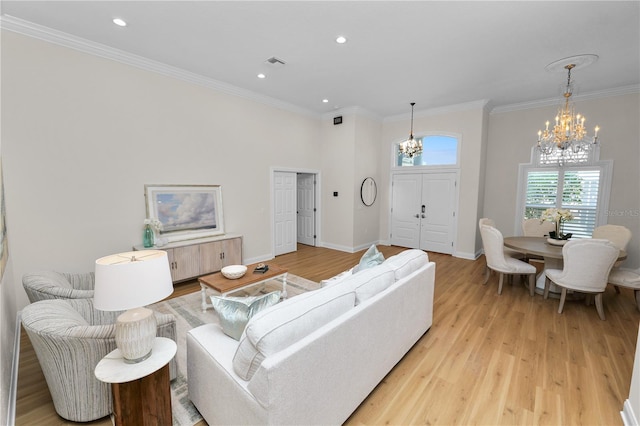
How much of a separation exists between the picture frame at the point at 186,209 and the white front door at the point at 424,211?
4327mm

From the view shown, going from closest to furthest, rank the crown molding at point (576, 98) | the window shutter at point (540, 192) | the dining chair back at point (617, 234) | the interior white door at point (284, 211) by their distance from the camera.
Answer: the dining chair back at point (617, 234) < the crown molding at point (576, 98) < the window shutter at point (540, 192) < the interior white door at point (284, 211)

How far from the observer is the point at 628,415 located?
1.79m

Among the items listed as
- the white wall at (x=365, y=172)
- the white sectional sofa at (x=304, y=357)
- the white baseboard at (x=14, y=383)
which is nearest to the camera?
the white sectional sofa at (x=304, y=357)

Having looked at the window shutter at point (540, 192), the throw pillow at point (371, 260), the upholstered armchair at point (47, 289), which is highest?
the window shutter at point (540, 192)

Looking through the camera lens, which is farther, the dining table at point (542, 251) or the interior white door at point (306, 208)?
the interior white door at point (306, 208)

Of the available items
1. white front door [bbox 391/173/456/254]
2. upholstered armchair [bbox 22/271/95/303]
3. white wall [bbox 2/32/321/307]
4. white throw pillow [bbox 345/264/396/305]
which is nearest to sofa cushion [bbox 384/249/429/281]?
white throw pillow [bbox 345/264/396/305]

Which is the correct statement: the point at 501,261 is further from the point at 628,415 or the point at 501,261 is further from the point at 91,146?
the point at 91,146

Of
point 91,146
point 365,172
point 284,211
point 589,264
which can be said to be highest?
point 91,146

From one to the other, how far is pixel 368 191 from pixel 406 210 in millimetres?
1079

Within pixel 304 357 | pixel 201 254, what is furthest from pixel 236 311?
pixel 201 254

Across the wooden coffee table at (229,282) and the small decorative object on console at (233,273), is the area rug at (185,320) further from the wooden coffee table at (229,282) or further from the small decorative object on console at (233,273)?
the small decorative object on console at (233,273)

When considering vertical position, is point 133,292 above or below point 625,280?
above

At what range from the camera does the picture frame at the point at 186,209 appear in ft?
13.7

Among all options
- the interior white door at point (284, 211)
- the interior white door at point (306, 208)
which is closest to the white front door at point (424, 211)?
the interior white door at point (306, 208)
